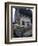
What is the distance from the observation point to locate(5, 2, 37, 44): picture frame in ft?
3.93

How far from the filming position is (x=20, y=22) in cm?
124

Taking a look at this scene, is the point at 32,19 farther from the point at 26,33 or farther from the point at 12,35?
the point at 12,35

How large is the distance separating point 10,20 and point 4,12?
0.44 ft

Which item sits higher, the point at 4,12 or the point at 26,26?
the point at 4,12

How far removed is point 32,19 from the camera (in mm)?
1276

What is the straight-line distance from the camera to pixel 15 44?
1.24 metres

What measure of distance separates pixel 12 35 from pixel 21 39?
0.14 m

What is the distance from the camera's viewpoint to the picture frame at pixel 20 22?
3.93 feet
